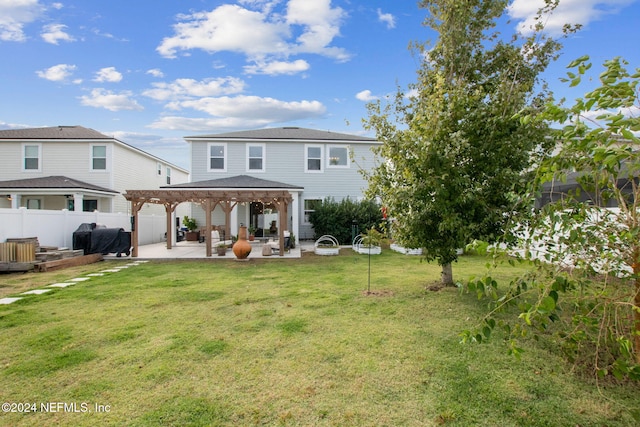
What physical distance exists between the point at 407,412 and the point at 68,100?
2303cm

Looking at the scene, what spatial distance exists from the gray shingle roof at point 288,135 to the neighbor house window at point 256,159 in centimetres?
59

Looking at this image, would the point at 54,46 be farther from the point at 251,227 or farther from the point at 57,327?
the point at 57,327

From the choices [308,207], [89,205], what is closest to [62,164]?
[89,205]

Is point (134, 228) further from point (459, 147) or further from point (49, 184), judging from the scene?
point (459, 147)

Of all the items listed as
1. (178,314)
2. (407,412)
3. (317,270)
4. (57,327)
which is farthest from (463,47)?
(57,327)

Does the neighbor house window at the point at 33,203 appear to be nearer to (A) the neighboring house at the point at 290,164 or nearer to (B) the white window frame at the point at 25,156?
(B) the white window frame at the point at 25,156

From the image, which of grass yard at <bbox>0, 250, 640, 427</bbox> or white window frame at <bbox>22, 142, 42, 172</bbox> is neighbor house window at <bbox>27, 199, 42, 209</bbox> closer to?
white window frame at <bbox>22, 142, 42, 172</bbox>

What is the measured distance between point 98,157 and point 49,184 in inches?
109

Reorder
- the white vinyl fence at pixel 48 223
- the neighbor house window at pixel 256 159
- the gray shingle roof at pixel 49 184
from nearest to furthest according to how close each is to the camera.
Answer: the white vinyl fence at pixel 48 223, the gray shingle roof at pixel 49 184, the neighbor house window at pixel 256 159

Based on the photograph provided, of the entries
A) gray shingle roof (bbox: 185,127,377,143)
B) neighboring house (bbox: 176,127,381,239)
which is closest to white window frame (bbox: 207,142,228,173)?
neighboring house (bbox: 176,127,381,239)

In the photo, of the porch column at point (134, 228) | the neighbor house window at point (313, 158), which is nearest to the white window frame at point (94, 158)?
the porch column at point (134, 228)

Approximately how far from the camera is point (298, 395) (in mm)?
3096

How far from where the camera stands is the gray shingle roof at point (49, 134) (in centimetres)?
1767

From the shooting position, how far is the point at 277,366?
3.68 metres
